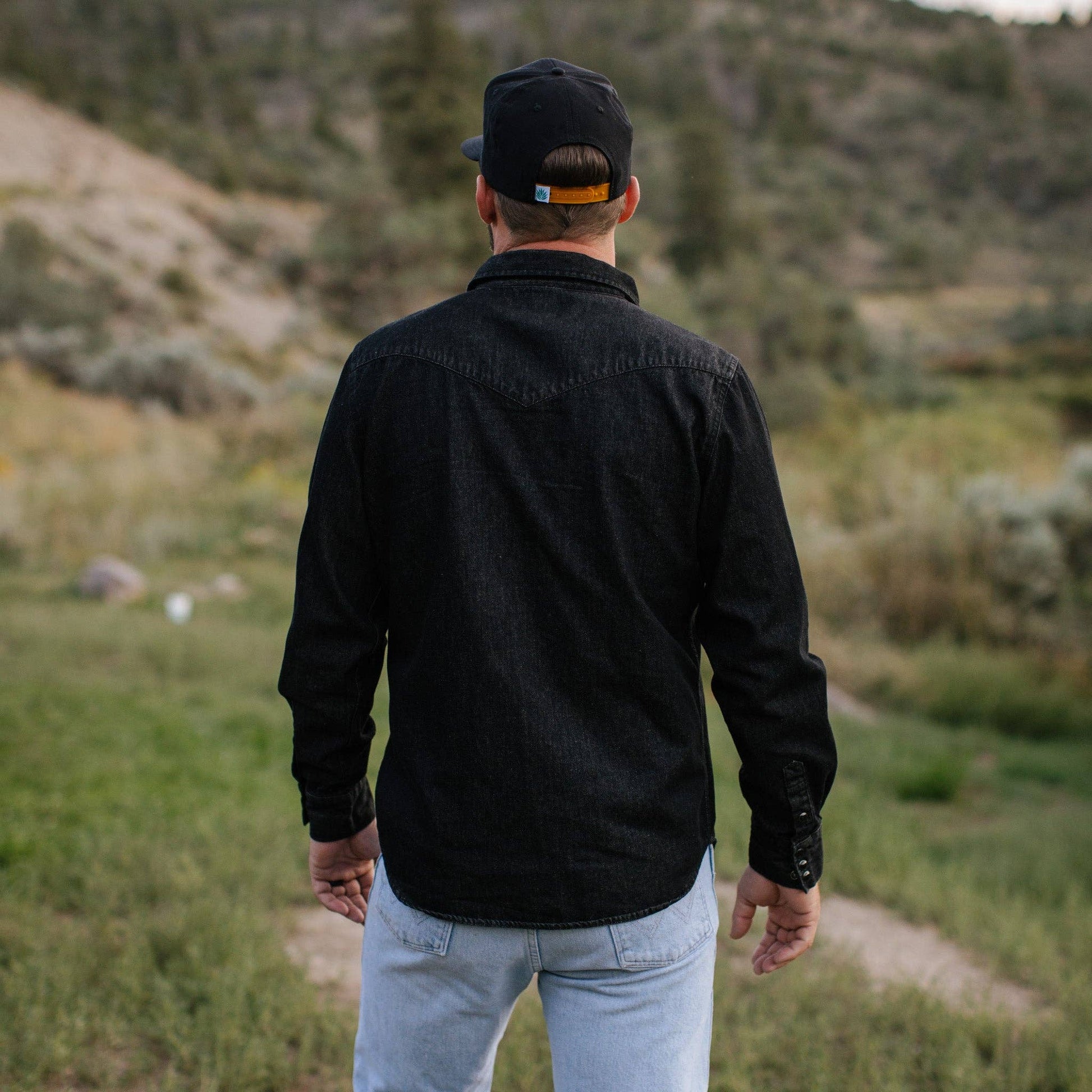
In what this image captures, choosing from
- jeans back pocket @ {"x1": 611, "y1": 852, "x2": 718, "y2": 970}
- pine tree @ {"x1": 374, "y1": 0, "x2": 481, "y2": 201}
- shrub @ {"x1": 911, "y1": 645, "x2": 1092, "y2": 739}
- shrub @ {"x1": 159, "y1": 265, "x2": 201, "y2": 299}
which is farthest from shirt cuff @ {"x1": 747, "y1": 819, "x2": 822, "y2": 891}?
pine tree @ {"x1": 374, "y1": 0, "x2": 481, "y2": 201}

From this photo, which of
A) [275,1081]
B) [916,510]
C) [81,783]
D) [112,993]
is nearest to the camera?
[275,1081]

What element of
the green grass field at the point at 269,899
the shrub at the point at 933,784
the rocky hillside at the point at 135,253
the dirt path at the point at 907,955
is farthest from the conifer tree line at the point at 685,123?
the dirt path at the point at 907,955

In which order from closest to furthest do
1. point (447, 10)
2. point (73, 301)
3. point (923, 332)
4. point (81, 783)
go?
point (81, 783) < point (73, 301) < point (447, 10) < point (923, 332)

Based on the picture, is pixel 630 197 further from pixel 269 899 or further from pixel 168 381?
pixel 168 381

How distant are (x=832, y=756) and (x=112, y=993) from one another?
7.40 feet

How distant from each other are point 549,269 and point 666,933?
965 millimetres

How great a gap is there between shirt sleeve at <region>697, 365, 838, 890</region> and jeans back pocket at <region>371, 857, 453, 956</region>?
0.50m

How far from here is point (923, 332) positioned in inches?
1287

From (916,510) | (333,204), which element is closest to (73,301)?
(333,204)

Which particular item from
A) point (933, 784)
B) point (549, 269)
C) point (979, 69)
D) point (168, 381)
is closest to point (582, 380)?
point (549, 269)

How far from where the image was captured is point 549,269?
1.40 metres

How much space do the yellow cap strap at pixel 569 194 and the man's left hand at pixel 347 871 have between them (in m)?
1.04

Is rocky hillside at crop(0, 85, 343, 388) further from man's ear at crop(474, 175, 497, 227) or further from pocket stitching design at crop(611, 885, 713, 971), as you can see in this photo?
pocket stitching design at crop(611, 885, 713, 971)

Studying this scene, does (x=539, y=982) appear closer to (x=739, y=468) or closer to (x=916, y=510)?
(x=739, y=468)
